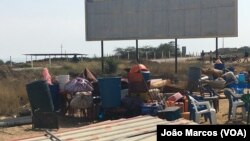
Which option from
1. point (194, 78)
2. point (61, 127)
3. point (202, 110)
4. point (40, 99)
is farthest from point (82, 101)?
point (194, 78)

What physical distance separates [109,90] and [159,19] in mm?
15356

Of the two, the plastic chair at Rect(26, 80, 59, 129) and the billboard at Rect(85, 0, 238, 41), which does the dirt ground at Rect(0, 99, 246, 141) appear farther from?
the billboard at Rect(85, 0, 238, 41)

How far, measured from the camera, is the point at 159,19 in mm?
28156

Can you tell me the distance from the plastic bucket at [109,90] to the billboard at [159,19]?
14.0 metres

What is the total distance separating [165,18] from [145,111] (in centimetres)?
1580

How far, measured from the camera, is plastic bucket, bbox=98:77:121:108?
13.4 metres

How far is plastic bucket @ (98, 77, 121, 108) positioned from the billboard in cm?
1396

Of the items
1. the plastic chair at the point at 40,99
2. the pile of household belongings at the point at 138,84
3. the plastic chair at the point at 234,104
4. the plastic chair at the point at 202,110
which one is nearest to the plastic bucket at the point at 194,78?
the pile of household belongings at the point at 138,84

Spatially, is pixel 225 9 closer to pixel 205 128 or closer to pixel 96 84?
pixel 96 84

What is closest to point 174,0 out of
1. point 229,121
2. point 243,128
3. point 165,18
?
point 165,18

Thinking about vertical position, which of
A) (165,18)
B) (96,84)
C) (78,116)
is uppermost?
(165,18)

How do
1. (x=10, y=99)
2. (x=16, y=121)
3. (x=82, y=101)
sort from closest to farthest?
(x=16, y=121), (x=82, y=101), (x=10, y=99)

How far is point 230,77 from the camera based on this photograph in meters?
18.5

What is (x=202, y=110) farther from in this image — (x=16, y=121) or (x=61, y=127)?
(x=16, y=121)
